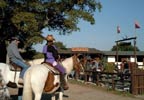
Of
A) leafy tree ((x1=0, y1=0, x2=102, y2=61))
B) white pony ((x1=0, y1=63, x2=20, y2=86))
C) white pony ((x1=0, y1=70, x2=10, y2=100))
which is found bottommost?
white pony ((x1=0, y1=70, x2=10, y2=100))

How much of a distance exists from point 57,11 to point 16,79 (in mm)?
25494

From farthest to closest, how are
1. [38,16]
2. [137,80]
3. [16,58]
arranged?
[38,16] < [137,80] < [16,58]

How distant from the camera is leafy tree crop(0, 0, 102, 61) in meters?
33.4

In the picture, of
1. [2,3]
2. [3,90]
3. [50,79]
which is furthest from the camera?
[2,3]

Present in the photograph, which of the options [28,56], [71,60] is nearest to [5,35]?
[28,56]

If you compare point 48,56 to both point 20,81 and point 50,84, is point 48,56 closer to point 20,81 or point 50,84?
point 50,84

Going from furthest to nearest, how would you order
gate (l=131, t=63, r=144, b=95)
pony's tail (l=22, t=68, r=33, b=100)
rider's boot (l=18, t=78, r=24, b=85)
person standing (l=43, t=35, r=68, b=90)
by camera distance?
gate (l=131, t=63, r=144, b=95) → rider's boot (l=18, t=78, r=24, b=85) → person standing (l=43, t=35, r=68, b=90) → pony's tail (l=22, t=68, r=33, b=100)

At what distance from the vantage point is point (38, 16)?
36594 mm

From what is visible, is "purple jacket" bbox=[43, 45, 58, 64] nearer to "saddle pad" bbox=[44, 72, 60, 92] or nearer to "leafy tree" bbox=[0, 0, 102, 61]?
"saddle pad" bbox=[44, 72, 60, 92]

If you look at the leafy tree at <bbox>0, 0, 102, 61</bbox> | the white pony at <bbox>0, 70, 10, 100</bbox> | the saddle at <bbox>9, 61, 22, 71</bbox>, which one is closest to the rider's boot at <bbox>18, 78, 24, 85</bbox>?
the saddle at <bbox>9, 61, 22, 71</bbox>

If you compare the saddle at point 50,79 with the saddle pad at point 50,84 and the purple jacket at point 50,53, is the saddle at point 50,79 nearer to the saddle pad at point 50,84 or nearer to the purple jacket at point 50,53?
the saddle pad at point 50,84

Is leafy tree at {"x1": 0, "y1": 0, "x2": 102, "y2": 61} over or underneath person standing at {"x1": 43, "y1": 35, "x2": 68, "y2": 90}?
over

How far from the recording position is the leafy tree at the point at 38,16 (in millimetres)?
33438

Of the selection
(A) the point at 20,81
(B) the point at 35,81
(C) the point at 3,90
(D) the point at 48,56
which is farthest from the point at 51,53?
(C) the point at 3,90
